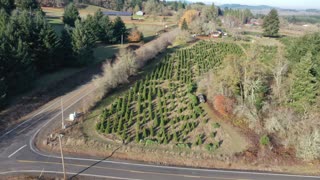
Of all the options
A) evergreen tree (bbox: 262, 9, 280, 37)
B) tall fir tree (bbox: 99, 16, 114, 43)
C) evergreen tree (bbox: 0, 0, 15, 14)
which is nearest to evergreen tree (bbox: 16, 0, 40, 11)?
evergreen tree (bbox: 0, 0, 15, 14)

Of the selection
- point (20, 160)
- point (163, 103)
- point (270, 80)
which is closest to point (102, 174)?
point (20, 160)

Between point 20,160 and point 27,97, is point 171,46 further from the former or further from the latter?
point 20,160

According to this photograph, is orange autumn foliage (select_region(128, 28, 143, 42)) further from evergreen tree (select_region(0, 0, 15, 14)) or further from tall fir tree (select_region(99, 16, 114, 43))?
evergreen tree (select_region(0, 0, 15, 14))

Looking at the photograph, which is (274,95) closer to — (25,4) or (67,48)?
(67,48)

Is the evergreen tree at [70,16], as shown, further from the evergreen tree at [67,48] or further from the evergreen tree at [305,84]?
the evergreen tree at [305,84]

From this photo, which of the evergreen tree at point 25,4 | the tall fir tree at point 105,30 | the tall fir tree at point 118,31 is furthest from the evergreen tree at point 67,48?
the evergreen tree at point 25,4

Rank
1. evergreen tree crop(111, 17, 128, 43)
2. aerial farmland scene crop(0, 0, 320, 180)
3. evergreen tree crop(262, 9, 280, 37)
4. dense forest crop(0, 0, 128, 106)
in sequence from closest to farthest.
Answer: aerial farmland scene crop(0, 0, 320, 180) < dense forest crop(0, 0, 128, 106) < evergreen tree crop(111, 17, 128, 43) < evergreen tree crop(262, 9, 280, 37)
